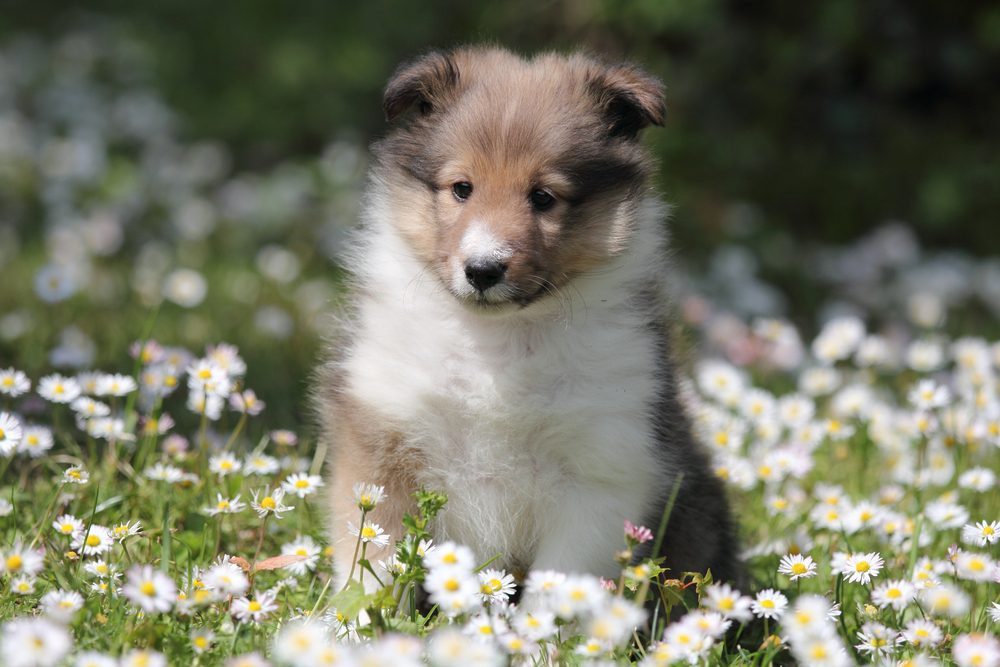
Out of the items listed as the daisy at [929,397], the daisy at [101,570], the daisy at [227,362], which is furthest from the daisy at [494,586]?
the daisy at [929,397]

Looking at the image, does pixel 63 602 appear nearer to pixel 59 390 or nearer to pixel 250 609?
Answer: pixel 250 609

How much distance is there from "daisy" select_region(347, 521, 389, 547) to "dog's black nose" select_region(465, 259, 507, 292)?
60 cm

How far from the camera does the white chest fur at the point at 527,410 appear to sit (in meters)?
2.96

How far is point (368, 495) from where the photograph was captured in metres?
2.78

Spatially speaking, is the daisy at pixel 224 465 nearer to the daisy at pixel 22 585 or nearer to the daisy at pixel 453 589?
the daisy at pixel 22 585

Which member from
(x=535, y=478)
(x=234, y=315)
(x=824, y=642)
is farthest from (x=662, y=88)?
(x=234, y=315)

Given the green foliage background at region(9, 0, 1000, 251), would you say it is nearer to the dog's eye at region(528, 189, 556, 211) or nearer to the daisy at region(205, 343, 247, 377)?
the daisy at region(205, 343, 247, 377)

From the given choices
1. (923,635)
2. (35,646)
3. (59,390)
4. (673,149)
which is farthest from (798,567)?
(673,149)

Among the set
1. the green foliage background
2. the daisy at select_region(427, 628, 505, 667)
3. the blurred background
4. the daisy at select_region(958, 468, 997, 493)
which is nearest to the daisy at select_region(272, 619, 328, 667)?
the daisy at select_region(427, 628, 505, 667)

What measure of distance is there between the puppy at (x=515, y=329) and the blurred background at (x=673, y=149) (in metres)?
2.81

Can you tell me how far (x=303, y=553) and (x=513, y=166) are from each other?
109cm

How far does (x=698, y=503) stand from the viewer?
3369 mm

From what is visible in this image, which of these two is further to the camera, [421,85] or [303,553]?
[421,85]

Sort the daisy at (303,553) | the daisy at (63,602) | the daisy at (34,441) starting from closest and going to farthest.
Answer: the daisy at (63,602) → the daisy at (303,553) → the daisy at (34,441)
